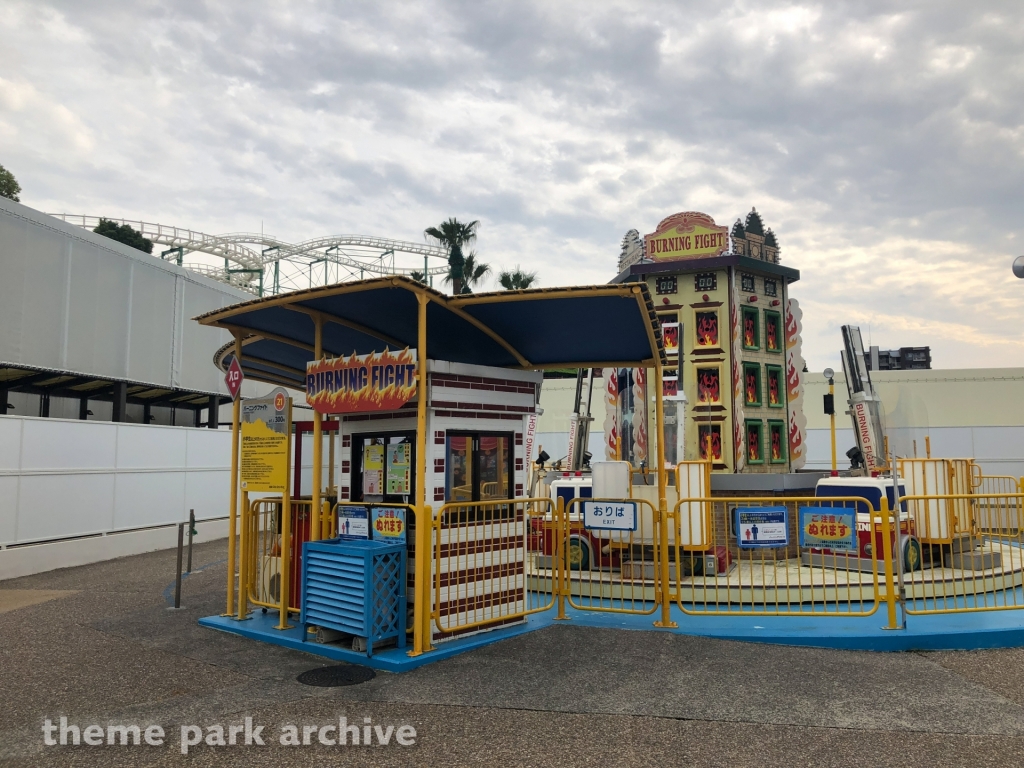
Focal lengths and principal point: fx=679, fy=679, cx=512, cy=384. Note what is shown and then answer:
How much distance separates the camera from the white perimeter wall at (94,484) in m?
12.3

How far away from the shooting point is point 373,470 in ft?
24.4

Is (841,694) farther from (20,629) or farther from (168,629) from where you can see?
(20,629)

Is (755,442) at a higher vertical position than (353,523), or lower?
higher

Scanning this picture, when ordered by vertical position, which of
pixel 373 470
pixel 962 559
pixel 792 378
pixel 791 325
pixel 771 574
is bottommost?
pixel 771 574

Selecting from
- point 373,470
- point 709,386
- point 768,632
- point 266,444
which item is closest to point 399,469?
point 373,470

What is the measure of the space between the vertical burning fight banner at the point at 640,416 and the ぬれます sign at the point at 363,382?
29.2 ft

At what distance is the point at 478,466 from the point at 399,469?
0.84 metres

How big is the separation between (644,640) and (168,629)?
17.6 ft

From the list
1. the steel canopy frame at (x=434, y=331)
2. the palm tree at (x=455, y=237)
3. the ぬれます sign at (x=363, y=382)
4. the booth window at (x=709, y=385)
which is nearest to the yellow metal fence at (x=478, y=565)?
the steel canopy frame at (x=434, y=331)

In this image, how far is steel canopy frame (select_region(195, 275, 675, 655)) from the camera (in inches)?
253

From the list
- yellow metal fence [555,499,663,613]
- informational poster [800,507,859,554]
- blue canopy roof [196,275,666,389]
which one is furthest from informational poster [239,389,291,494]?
informational poster [800,507,859,554]

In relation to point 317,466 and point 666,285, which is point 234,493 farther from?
point 666,285

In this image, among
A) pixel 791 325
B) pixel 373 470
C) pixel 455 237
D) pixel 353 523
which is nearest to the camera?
pixel 353 523

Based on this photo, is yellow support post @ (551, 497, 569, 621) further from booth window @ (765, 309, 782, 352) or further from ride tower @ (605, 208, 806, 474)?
booth window @ (765, 309, 782, 352)
